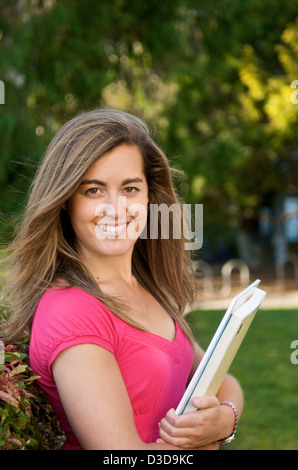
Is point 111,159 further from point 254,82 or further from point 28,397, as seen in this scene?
point 254,82

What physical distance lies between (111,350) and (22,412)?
0.29 metres

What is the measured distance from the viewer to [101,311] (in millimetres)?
1861

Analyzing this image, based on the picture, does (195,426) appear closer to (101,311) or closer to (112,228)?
(101,311)

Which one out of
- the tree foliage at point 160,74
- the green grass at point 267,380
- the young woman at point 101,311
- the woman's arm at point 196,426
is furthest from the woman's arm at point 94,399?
the tree foliage at point 160,74

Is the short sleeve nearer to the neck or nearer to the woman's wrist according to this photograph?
the neck

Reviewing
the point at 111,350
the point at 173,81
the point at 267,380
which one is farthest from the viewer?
the point at 173,81

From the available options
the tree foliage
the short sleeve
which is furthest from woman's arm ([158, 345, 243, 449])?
the tree foliage

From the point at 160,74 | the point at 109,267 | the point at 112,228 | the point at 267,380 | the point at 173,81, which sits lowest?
the point at 267,380

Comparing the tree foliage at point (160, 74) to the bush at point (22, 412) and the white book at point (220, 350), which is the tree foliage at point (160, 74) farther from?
the white book at point (220, 350)

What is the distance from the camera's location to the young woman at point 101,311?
1.72 meters

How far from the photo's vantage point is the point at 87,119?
207cm

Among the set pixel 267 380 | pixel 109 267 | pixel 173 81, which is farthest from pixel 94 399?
pixel 173 81

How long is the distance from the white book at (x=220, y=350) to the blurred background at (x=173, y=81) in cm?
113
